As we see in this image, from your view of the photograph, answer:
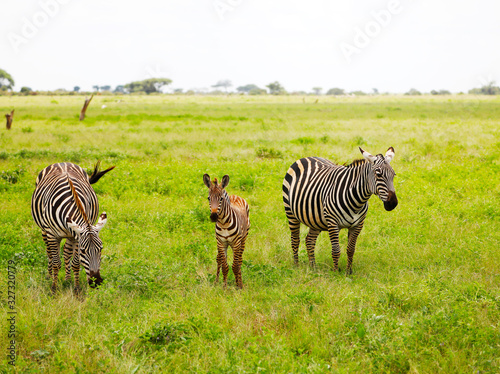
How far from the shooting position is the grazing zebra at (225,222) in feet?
18.2

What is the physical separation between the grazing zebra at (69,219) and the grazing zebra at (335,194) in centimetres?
330

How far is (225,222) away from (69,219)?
2104 millimetres

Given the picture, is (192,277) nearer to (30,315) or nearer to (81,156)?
(30,315)

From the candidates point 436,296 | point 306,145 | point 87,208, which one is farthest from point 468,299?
point 306,145

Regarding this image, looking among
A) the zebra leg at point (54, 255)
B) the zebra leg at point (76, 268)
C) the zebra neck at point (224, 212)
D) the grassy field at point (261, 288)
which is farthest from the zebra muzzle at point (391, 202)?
the zebra leg at point (54, 255)

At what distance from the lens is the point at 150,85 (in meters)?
115

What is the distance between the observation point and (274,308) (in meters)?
5.61

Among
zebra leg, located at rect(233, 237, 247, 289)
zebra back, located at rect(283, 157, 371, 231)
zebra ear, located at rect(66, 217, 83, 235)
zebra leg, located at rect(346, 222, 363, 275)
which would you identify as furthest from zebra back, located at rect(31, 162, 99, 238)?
zebra leg, located at rect(346, 222, 363, 275)

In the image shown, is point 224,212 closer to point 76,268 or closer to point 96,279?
point 96,279

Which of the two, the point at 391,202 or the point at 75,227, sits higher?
the point at 391,202

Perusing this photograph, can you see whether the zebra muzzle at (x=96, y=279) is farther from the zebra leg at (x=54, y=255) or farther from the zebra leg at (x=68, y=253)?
the zebra leg at (x=54, y=255)

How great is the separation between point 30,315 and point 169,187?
652 centimetres

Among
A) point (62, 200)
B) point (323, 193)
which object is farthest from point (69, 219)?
point (323, 193)

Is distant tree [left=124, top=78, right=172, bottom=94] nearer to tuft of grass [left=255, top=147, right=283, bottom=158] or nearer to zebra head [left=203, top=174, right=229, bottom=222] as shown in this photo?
tuft of grass [left=255, top=147, right=283, bottom=158]
